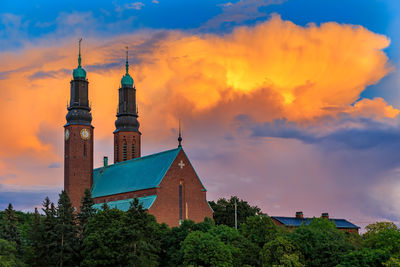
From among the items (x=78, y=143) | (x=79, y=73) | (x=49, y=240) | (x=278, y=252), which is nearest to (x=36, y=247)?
(x=49, y=240)

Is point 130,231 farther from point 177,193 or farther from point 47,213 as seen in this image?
point 177,193

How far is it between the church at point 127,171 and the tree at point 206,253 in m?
24.9

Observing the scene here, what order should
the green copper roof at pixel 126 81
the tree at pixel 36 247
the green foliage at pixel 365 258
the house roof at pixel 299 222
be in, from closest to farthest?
1. the green foliage at pixel 365 258
2. the tree at pixel 36 247
3. the house roof at pixel 299 222
4. the green copper roof at pixel 126 81

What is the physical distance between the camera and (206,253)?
58625 mm

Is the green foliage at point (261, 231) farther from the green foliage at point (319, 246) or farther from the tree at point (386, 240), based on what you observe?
the tree at point (386, 240)

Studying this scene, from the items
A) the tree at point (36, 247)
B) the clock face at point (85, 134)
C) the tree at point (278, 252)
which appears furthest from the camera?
the clock face at point (85, 134)

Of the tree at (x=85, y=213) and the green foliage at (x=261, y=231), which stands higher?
the tree at (x=85, y=213)

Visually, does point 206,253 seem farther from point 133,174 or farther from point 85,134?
point 85,134

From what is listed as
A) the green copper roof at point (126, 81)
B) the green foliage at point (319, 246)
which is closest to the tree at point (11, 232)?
the green foliage at point (319, 246)

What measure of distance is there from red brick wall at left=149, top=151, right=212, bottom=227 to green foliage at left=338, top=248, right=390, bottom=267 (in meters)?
34.9

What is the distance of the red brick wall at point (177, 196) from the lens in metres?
85.9

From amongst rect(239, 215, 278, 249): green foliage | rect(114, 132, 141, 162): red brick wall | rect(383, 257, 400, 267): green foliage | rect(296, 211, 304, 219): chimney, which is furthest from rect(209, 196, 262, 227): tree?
rect(383, 257, 400, 267): green foliage

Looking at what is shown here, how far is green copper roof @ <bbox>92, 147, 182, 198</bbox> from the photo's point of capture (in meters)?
89.4

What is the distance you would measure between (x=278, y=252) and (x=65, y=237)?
24.0 metres
